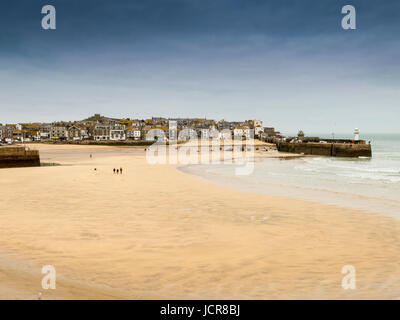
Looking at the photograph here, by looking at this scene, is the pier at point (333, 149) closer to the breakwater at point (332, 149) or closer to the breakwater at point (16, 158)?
the breakwater at point (332, 149)

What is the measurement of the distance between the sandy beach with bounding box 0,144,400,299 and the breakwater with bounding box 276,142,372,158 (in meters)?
50.2

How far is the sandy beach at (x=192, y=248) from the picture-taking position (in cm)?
657

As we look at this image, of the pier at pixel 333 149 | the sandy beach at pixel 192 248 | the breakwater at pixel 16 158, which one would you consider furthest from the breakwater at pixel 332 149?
the breakwater at pixel 16 158

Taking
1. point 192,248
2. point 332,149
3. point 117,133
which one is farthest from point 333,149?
point 117,133

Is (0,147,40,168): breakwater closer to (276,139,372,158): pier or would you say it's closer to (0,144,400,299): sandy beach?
(0,144,400,299): sandy beach

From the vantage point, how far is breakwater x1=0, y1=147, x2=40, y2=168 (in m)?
32.5

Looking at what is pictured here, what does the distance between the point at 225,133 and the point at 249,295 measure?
547ft

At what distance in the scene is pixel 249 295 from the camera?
6.34m

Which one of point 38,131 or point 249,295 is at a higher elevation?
point 38,131

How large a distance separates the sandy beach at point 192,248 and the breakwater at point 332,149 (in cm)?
5016
